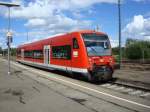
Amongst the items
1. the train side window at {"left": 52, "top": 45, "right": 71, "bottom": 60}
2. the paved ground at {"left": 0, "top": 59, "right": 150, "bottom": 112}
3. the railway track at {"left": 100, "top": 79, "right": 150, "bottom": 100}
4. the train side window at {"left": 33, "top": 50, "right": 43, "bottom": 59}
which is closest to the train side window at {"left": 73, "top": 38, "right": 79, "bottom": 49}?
the train side window at {"left": 52, "top": 45, "right": 71, "bottom": 60}

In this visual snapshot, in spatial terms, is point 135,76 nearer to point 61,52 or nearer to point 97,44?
point 97,44

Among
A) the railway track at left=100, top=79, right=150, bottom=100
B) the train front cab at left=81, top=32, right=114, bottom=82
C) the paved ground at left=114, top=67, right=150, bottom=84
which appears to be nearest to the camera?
the railway track at left=100, top=79, right=150, bottom=100

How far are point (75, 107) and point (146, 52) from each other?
183ft

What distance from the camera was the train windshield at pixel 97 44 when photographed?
68.3 ft

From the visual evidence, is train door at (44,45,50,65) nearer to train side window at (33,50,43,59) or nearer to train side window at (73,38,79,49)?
train side window at (33,50,43,59)

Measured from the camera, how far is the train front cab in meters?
20.1

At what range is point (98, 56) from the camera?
67.8 ft

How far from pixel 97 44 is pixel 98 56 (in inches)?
38.4

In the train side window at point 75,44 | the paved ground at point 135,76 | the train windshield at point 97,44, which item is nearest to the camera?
the train windshield at point 97,44

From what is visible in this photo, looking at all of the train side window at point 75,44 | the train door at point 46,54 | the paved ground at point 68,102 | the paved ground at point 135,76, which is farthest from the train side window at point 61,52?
the paved ground at point 68,102

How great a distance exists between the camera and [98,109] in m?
10.9

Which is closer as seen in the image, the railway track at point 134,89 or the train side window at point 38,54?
the railway track at point 134,89

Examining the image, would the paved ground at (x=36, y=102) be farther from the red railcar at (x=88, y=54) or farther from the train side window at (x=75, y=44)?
the train side window at (x=75, y=44)

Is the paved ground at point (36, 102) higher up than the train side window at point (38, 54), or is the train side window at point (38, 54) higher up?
the train side window at point (38, 54)
